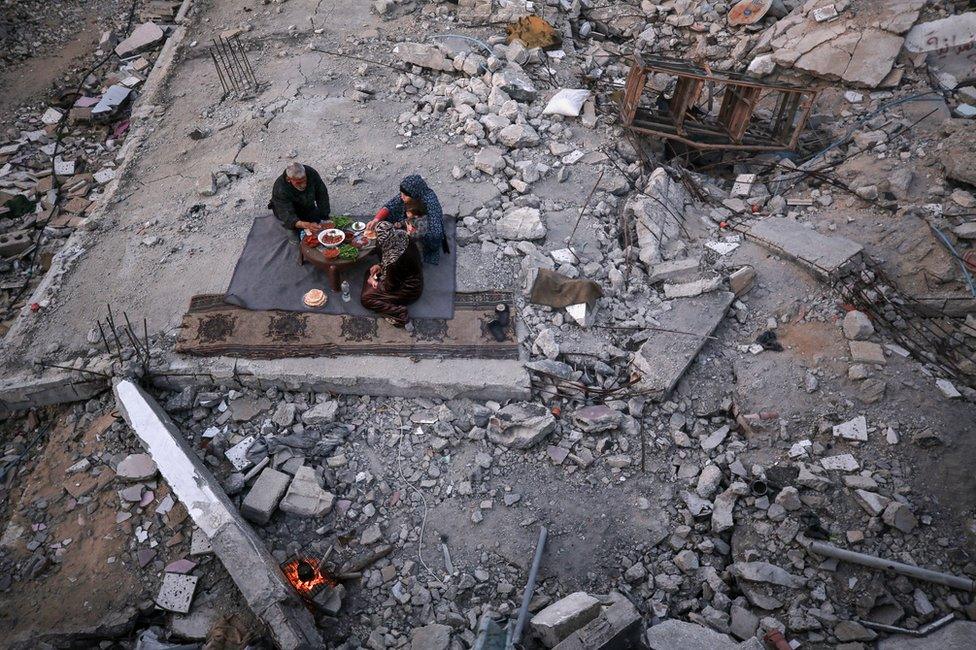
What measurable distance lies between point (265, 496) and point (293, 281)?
2.35m

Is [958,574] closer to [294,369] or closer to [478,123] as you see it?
[294,369]

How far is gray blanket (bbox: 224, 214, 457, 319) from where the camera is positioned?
6.09 metres

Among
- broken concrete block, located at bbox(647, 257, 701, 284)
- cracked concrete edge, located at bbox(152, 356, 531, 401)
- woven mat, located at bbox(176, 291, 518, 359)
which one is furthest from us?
broken concrete block, located at bbox(647, 257, 701, 284)

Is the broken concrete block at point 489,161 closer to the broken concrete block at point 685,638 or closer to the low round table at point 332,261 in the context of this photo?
the low round table at point 332,261

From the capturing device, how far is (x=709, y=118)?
8609 mm

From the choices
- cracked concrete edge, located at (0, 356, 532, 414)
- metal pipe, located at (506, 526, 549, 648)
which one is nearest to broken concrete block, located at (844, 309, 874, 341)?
cracked concrete edge, located at (0, 356, 532, 414)

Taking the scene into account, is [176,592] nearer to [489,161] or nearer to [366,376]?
[366,376]

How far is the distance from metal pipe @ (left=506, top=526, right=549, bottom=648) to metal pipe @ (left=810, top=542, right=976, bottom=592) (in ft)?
6.56

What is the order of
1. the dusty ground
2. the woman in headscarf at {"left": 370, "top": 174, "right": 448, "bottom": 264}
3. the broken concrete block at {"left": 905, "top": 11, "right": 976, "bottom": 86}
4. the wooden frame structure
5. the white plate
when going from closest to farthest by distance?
the dusty ground < the white plate < the woman in headscarf at {"left": 370, "top": 174, "right": 448, "bottom": 264} < the wooden frame structure < the broken concrete block at {"left": 905, "top": 11, "right": 976, "bottom": 86}

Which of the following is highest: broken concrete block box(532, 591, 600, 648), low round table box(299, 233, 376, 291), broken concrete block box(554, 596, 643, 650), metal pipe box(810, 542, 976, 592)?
low round table box(299, 233, 376, 291)

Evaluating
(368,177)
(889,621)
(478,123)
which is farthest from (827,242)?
(368,177)

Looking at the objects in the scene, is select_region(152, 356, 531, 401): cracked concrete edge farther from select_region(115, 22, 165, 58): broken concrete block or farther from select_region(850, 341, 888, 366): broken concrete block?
select_region(115, 22, 165, 58): broken concrete block

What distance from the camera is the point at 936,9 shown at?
8.57m

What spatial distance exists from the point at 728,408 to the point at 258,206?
5.67m
